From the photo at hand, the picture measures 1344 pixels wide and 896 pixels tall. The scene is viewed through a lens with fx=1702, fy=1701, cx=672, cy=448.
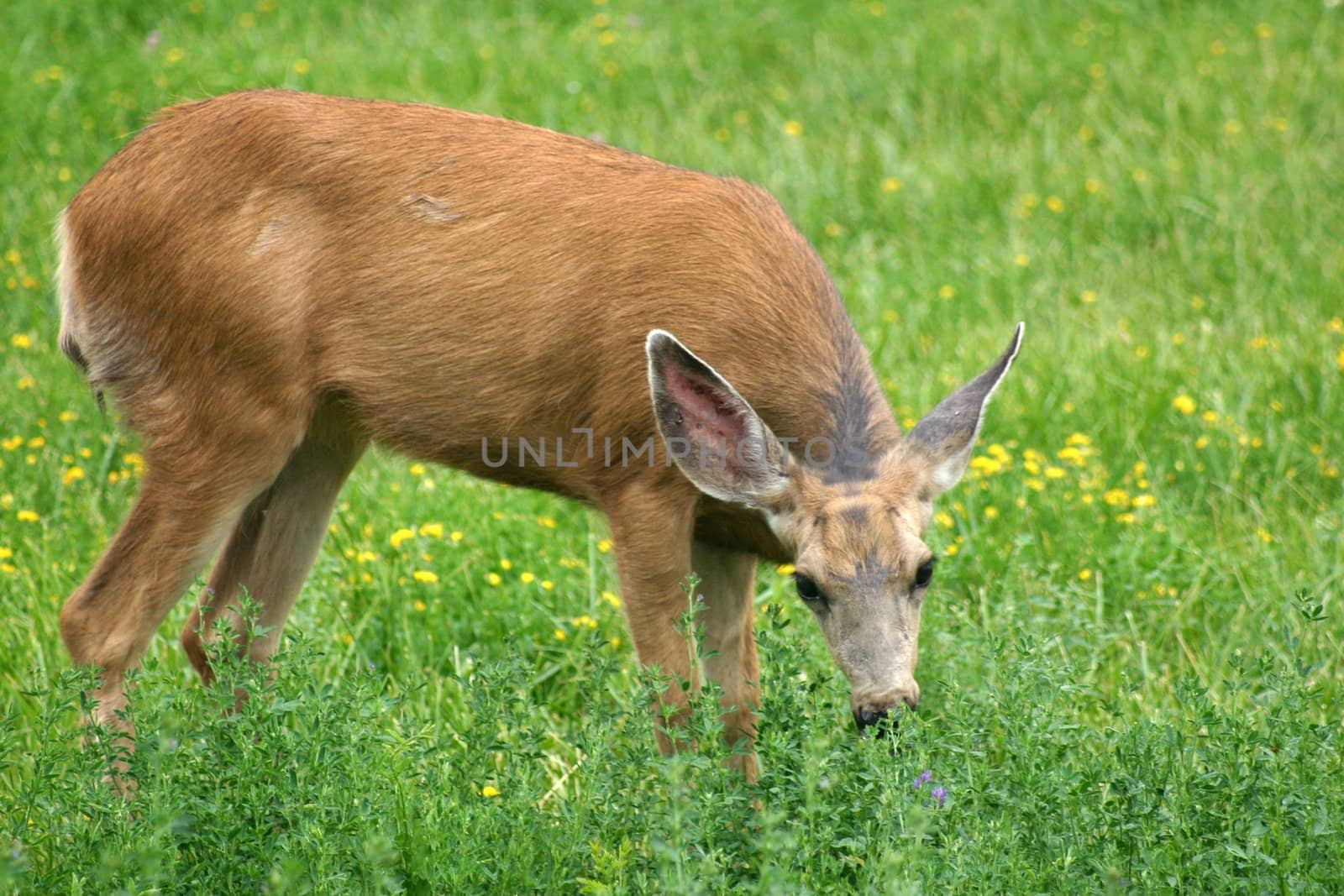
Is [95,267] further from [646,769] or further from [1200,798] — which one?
[1200,798]

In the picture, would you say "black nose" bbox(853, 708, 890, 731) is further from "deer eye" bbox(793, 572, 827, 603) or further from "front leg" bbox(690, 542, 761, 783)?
"front leg" bbox(690, 542, 761, 783)

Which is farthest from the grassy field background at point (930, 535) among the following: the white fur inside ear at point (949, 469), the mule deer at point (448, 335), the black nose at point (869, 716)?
the white fur inside ear at point (949, 469)

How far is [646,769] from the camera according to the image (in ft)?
13.9

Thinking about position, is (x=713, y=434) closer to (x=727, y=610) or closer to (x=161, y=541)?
(x=727, y=610)

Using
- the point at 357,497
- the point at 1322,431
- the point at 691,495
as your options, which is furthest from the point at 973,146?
the point at 691,495

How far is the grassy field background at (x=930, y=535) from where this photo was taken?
12.9 ft

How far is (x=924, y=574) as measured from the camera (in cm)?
445

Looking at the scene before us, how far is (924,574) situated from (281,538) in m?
2.12

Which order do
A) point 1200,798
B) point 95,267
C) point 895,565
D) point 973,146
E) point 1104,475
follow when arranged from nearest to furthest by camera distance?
point 1200,798 → point 895,565 → point 95,267 → point 1104,475 → point 973,146

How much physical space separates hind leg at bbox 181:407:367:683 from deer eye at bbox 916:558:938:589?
6.19 feet

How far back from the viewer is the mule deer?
484 cm

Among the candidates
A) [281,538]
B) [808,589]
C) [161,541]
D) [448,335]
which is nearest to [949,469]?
[808,589]

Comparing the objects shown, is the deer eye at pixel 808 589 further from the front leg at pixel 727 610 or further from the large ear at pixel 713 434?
the front leg at pixel 727 610

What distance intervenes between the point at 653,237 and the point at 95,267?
1.70 metres
